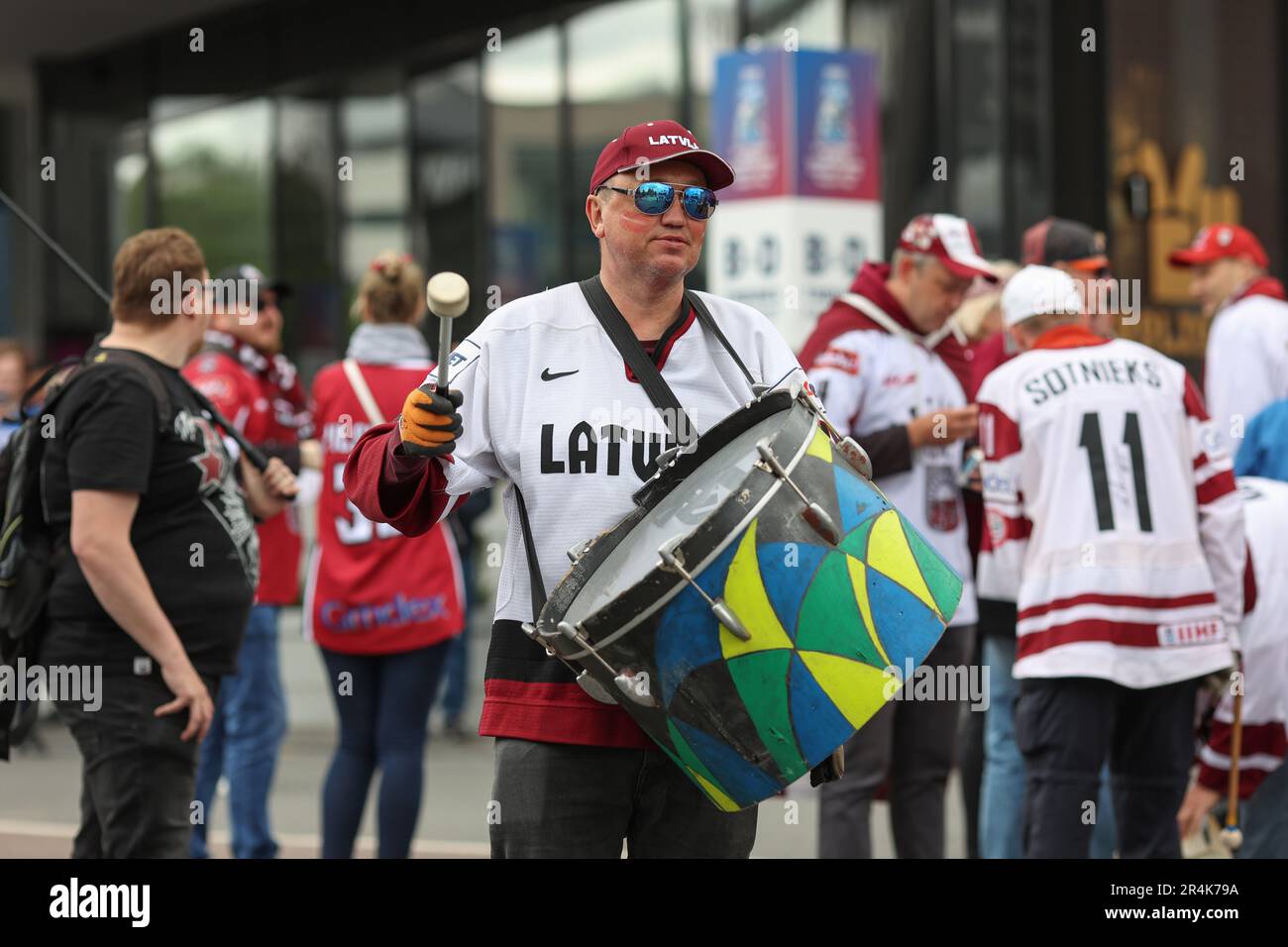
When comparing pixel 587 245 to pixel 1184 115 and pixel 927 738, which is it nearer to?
pixel 1184 115

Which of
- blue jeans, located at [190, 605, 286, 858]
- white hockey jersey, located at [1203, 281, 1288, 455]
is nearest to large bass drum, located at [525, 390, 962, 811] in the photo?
blue jeans, located at [190, 605, 286, 858]

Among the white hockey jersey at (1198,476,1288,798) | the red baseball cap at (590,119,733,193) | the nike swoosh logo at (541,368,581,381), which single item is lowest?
the white hockey jersey at (1198,476,1288,798)

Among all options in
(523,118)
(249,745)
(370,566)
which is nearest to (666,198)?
(370,566)

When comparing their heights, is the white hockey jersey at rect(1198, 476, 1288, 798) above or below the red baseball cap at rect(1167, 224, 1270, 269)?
below

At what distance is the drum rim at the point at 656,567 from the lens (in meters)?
3.09

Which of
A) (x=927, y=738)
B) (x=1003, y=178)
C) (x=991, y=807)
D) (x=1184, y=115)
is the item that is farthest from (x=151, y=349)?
(x=1184, y=115)

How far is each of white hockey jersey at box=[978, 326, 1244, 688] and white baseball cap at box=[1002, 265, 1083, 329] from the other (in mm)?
135

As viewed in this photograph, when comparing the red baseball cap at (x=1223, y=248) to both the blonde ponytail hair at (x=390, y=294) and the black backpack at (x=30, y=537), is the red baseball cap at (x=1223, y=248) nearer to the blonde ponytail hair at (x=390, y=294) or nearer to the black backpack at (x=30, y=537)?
the blonde ponytail hair at (x=390, y=294)

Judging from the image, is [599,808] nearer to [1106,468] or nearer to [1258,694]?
[1106,468]

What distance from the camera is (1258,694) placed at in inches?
212

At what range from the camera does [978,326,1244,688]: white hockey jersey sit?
4.97m

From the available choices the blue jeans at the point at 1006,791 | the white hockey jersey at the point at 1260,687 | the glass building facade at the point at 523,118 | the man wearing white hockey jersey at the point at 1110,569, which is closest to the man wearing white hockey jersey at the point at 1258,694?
the white hockey jersey at the point at 1260,687

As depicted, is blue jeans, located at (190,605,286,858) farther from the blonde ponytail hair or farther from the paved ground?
the blonde ponytail hair

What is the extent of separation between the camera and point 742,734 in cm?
320
